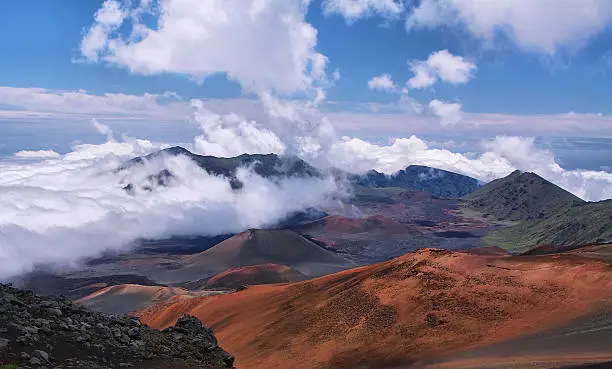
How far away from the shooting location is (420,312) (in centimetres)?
4541

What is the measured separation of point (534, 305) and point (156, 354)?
105ft

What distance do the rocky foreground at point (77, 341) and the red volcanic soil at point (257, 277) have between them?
453 feet

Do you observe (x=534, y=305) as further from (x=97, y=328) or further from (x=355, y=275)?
(x=97, y=328)

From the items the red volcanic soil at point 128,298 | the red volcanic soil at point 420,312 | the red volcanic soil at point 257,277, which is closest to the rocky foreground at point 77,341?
the red volcanic soil at point 420,312

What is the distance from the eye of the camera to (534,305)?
138ft

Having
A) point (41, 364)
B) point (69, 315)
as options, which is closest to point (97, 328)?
point (69, 315)

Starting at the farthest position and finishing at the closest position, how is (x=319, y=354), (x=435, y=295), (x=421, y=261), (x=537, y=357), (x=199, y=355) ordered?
(x=421, y=261)
(x=435, y=295)
(x=319, y=354)
(x=537, y=357)
(x=199, y=355)

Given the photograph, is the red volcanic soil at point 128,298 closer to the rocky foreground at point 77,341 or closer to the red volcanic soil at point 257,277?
the red volcanic soil at point 257,277

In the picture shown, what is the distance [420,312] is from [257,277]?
4909 inches

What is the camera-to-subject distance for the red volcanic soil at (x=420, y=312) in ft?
130

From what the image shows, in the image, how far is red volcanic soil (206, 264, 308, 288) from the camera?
163562mm

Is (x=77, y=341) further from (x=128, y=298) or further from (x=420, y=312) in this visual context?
(x=128, y=298)

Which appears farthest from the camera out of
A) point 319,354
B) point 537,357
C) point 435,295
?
point 435,295

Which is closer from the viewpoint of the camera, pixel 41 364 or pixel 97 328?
pixel 41 364
